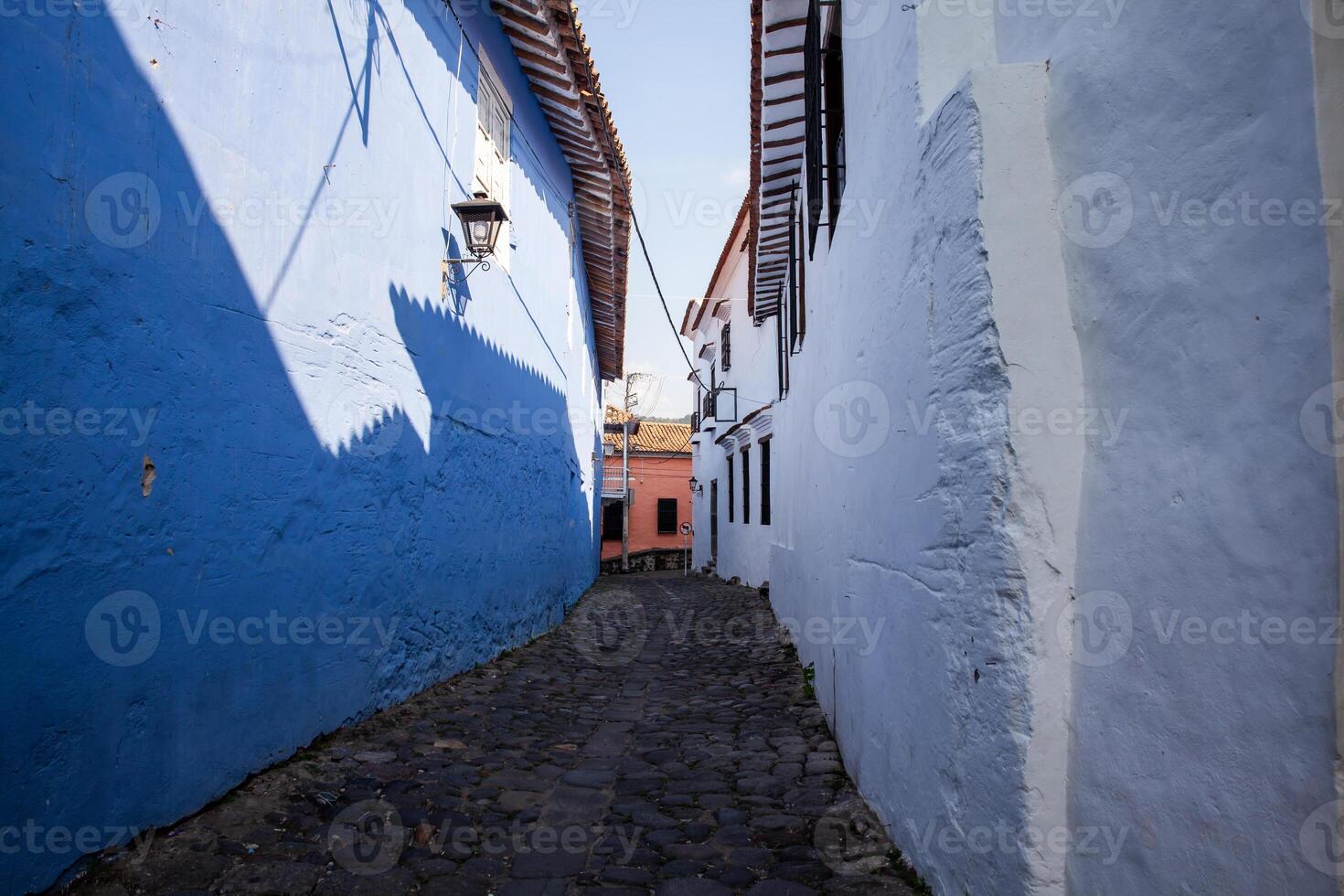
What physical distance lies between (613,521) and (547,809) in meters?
24.9

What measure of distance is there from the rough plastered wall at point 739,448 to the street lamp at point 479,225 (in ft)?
14.2

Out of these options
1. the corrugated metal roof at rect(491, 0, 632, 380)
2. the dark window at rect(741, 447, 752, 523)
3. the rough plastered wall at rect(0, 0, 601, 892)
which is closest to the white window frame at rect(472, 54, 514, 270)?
the corrugated metal roof at rect(491, 0, 632, 380)

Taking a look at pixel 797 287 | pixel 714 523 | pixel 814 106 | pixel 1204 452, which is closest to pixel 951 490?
pixel 1204 452

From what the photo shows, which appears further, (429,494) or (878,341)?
(429,494)

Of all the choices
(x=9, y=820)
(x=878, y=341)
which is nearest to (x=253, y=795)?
(x=9, y=820)

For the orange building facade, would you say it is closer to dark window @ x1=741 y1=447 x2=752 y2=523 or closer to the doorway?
the doorway

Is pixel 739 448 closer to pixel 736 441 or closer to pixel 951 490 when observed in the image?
pixel 736 441

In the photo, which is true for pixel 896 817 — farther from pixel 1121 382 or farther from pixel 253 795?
pixel 253 795

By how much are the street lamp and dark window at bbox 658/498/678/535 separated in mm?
23541

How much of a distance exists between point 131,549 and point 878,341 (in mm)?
3066

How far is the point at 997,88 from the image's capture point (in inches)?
92.5

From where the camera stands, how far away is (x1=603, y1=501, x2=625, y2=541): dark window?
28328mm

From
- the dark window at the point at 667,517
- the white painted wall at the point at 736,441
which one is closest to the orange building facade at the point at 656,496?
the dark window at the point at 667,517

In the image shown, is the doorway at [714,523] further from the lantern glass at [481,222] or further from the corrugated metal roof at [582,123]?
the lantern glass at [481,222]
